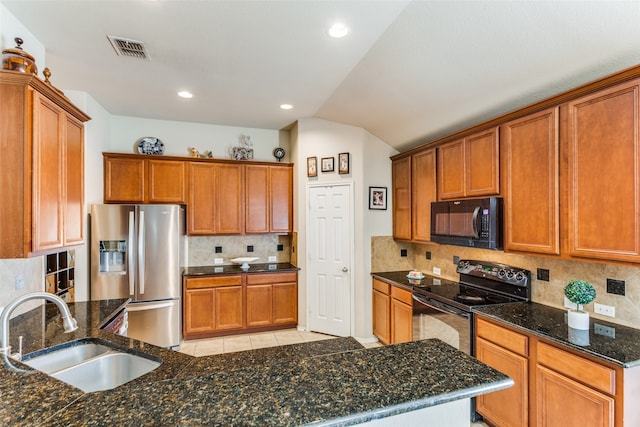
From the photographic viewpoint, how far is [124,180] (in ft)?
13.2

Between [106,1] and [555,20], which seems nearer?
[555,20]

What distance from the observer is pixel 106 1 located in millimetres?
1974

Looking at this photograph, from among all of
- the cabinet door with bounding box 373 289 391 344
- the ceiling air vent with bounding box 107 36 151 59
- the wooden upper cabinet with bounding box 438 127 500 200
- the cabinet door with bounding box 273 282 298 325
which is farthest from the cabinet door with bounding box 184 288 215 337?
the wooden upper cabinet with bounding box 438 127 500 200

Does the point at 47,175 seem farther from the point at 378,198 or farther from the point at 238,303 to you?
the point at 378,198

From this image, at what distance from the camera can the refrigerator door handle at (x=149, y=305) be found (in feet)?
11.9

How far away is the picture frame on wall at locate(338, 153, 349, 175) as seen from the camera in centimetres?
413

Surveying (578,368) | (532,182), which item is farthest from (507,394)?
(532,182)

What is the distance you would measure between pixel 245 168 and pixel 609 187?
3.81 m

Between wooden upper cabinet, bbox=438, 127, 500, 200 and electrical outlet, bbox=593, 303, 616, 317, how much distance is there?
1.03 meters

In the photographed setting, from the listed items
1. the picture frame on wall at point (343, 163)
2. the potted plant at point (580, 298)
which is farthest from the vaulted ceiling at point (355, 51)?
the potted plant at point (580, 298)

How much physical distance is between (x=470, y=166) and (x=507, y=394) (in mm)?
1828

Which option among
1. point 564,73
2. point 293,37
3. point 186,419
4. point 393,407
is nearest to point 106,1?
point 293,37

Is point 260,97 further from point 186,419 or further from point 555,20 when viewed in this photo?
point 186,419

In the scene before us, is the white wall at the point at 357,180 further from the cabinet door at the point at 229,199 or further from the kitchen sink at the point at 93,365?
the kitchen sink at the point at 93,365
